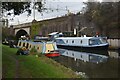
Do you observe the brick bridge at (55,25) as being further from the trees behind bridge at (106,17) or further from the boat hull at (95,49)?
the boat hull at (95,49)

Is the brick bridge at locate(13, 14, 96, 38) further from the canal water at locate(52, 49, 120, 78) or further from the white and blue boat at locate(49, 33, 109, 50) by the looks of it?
the canal water at locate(52, 49, 120, 78)

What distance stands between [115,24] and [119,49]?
12.2ft

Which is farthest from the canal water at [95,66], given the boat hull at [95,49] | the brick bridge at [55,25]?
the brick bridge at [55,25]

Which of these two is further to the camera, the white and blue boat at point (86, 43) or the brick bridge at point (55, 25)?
the brick bridge at point (55, 25)

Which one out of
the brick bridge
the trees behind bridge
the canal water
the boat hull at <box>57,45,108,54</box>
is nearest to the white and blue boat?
the boat hull at <box>57,45,108,54</box>

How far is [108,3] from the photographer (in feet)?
138

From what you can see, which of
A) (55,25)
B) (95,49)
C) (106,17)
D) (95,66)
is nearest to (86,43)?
(95,49)

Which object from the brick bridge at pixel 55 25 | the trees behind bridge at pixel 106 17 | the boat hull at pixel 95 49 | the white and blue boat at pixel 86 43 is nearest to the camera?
the trees behind bridge at pixel 106 17

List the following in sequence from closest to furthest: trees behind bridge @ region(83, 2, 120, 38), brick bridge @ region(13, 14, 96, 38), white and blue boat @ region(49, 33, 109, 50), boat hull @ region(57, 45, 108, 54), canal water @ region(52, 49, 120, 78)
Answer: canal water @ region(52, 49, 120, 78) → trees behind bridge @ region(83, 2, 120, 38) → boat hull @ region(57, 45, 108, 54) → white and blue boat @ region(49, 33, 109, 50) → brick bridge @ region(13, 14, 96, 38)

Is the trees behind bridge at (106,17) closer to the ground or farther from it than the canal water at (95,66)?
farther from it

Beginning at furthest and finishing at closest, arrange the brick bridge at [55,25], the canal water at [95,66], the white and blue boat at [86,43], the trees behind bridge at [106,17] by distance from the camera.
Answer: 1. the brick bridge at [55,25]
2. the white and blue boat at [86,43]
3. the trees behind bridge at [106,17]
4. the canal water at [95,66]

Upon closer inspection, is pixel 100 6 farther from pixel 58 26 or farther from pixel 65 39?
pixel 58 26

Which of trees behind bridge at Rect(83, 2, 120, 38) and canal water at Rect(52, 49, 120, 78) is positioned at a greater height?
trees behind bridge at Rect(83, 2, 120, 38)

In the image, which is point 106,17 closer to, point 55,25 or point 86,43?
point 86,43
